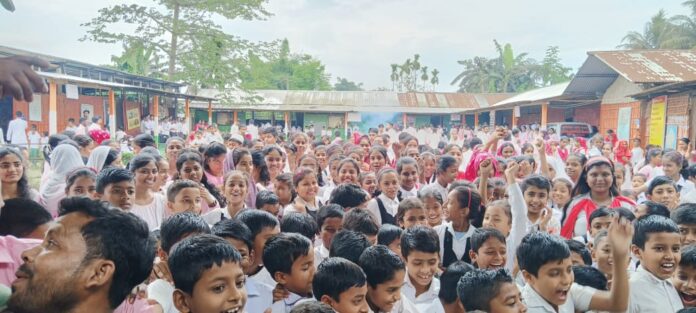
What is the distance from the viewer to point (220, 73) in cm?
2055

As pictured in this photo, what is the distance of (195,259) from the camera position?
2021 millimetres

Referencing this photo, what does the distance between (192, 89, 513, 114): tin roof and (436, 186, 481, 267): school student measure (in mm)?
24863

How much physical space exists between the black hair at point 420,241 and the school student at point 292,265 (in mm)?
599

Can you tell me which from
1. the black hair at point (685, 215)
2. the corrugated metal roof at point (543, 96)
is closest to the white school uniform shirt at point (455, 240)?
the black hair at point (685, 215)

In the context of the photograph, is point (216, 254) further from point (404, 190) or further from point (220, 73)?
point (220, 73)

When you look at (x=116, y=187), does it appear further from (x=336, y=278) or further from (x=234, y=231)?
(x=336, y=278)

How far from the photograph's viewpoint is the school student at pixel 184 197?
3541 millimetres

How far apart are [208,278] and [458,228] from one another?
218cm

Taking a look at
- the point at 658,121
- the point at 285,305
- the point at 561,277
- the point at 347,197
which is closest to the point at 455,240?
the point at 347,197

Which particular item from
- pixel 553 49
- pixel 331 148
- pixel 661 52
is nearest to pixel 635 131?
pixel 661 52

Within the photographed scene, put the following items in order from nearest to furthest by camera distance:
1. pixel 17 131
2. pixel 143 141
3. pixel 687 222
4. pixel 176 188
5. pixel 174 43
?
pixel 687 222
pixel 176 188
pixel 143 141
pixel 17 131
pixel 174 43

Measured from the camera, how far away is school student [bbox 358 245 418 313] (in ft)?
8.40

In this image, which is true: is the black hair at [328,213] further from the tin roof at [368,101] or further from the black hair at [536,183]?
the tin roof at [368,101]

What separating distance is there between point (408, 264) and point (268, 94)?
1142 inches
